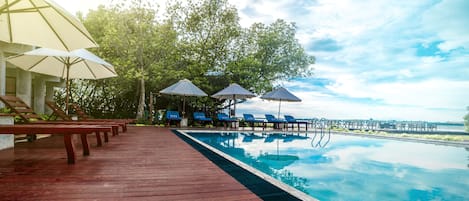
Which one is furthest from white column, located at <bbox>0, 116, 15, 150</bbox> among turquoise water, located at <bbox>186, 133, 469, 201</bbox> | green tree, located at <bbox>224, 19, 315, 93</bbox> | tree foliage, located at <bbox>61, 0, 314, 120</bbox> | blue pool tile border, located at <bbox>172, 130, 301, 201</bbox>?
green tree, located at <bbox>224, 19, 315, 93</bbox>

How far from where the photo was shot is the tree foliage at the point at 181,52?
13.9 meters

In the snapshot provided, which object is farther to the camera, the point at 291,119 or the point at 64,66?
the point at 291,119

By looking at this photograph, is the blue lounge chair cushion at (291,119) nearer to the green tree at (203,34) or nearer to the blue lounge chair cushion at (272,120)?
the blue lounge chair cushion at (272,120)

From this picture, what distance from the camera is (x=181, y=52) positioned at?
1509cm

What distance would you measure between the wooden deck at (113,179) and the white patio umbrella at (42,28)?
1.69 m

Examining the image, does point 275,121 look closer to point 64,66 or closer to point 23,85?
point 64,66

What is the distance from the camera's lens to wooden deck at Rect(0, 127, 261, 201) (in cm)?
196

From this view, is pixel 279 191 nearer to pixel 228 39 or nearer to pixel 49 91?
pixel 228 39

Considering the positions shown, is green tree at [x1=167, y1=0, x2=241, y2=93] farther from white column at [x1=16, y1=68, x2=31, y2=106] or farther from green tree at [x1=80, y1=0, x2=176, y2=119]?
white column at [x1=16, y1=68, x2=31, y2=106]

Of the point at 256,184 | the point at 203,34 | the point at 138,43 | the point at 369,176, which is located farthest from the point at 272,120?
the point at 256,184

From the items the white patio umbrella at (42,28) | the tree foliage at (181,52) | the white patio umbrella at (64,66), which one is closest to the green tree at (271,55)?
the tree foliage at (181,52)

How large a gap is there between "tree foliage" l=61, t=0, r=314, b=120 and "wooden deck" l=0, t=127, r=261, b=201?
33.5 feet

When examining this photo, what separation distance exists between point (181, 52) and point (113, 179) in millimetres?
13276

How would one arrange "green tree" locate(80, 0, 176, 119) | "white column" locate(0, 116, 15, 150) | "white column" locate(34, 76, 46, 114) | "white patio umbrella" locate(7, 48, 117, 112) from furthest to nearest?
1. "green tree" locate(80, 0, 176, 119)
2. "white column" locate(34, 76, 46, 114)
3. "white patio umbrella" locate(7, 48, 117, 112)
4. "white column" locate(0, 116, 15, 150)
